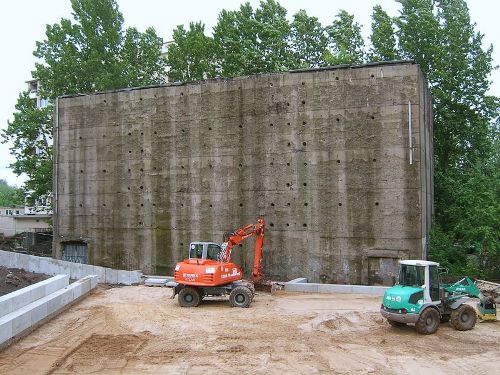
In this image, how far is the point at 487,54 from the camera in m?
27.2

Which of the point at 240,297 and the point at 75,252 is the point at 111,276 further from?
the point at 240,297

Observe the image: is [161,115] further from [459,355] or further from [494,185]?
[459,355]

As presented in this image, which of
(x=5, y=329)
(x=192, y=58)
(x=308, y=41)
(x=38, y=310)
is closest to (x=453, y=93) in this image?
(x=308, y=41)

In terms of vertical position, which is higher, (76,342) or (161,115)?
(161,115)

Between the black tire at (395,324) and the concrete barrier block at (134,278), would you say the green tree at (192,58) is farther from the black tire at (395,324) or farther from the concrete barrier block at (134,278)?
the black tire at (395,324)

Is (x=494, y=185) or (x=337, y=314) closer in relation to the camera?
(x=337, y=314)

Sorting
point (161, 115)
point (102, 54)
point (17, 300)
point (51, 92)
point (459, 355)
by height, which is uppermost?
point (102, 54)

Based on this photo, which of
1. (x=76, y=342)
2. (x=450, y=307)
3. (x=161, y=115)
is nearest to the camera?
(x=76, y=342)

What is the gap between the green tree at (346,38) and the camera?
31.3 m

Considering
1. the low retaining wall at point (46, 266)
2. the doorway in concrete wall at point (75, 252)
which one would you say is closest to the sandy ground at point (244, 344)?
the low retaining wall at point (46, 266)

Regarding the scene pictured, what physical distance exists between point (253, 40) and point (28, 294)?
24671mm

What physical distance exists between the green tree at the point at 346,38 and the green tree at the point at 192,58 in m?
8.11

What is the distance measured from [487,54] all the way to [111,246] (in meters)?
23.3

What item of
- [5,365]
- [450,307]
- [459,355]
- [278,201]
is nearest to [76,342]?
[5,365]
